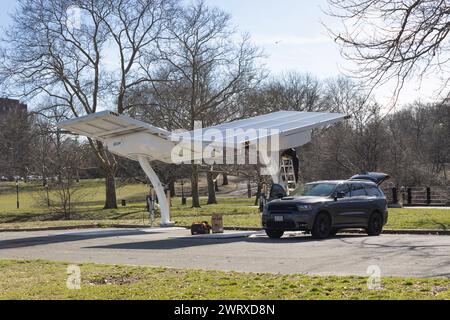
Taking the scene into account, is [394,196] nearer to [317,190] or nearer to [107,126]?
[317,190]

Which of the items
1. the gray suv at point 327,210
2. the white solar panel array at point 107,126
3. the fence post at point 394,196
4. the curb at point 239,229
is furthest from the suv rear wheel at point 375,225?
the fence post at point 394,196

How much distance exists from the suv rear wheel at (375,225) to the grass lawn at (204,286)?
32.8 ft

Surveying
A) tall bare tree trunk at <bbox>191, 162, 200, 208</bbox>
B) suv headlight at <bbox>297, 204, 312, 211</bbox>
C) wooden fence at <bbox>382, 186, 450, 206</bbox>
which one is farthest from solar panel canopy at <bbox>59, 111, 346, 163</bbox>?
tall bare tree trunk at <bbox>191, 162, 200, 208</bbox>

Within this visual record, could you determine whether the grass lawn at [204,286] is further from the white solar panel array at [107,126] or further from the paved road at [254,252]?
the white solar panel array at [107,126]

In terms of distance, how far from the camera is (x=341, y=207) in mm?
19219

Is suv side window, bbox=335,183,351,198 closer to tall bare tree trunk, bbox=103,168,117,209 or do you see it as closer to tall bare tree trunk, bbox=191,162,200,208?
tall bare tree trunk, bbox=191,162,200,208

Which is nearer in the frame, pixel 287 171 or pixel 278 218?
pixel 278 218

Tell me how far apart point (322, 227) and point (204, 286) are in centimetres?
983

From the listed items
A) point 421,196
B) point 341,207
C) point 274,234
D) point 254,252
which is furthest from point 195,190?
point 254,252

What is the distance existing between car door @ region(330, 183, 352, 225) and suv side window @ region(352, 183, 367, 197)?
12.5 inches

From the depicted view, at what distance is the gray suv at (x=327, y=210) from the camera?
1855 centimetres

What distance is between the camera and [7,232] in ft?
89.0

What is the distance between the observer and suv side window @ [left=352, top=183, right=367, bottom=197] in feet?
65.6

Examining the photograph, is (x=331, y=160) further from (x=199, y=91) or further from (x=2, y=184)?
(x=2, y=184)
